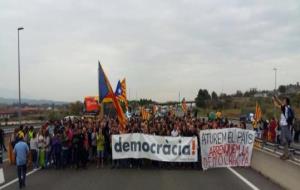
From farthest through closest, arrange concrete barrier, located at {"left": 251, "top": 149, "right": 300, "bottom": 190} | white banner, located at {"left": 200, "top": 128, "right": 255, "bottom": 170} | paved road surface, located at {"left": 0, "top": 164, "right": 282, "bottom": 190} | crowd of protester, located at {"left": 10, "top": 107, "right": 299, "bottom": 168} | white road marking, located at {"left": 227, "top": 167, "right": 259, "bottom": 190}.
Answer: crowd of protester, located at {"left": 10, "top": 107, "right": 299, "bottom": 168} → white banner, located at {"left": 200, "top": 128, "right": 255, "bottom": 170} → paved road surface, located at {"left": 0, "top": 164, "right": 282, "bottom": 190} → white road marking, located at {"left": 227, "top": 167, "right": 259, "bottom": 190} → concrete barrier, located at {"left": 251, "top": 149, "right": 300, "bottom": 190}

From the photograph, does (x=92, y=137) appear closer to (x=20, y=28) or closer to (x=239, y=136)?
(x=239, y=136)

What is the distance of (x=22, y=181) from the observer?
13.7 meters

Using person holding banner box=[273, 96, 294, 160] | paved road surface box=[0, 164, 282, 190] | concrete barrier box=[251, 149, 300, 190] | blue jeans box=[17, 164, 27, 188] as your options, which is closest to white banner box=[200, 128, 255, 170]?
concrete barrier box=[251, 149, 300, 190]

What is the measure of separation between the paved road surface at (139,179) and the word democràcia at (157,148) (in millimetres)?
841

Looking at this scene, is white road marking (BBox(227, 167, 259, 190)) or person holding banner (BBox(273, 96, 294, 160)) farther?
person holding banner (BBox(273, 96, 294, 160))

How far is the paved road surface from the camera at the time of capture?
1330cm

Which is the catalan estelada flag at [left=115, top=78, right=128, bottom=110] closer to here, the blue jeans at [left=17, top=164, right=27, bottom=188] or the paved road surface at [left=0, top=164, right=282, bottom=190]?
the paved road surface at [left=0, top=164, right=282, bottom=190]

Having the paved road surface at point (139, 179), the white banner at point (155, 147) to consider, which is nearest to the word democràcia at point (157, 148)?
the white banner at point (155, 147)

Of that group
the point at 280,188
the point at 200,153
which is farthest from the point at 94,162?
the point at 280,188

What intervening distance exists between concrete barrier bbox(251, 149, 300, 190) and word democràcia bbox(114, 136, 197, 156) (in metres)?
2.39

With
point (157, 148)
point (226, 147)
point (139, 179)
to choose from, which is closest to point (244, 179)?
point (139, 179)

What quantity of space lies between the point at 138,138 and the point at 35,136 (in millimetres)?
4335

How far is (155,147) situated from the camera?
18.1 metres

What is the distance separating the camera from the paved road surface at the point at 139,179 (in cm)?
1330
